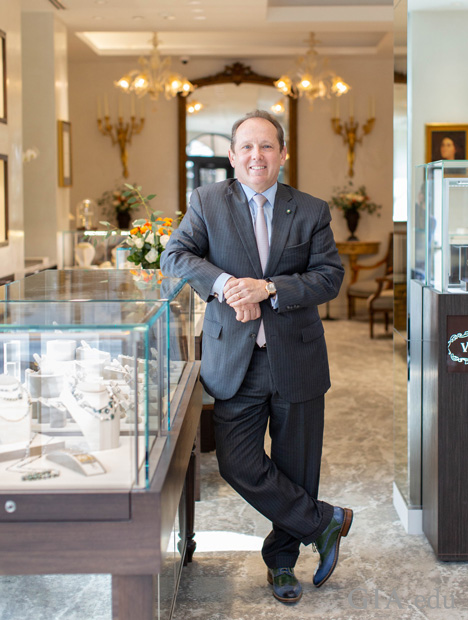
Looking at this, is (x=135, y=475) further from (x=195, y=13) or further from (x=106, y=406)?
(x=195, y=13)

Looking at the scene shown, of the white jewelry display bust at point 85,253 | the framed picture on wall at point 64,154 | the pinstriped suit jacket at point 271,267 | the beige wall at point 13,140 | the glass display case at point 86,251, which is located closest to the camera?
the pinstriped suit jacket at point 271,267

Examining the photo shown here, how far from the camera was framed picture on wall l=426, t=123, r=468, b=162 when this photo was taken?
3.73 metres

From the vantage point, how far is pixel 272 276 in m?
2.87

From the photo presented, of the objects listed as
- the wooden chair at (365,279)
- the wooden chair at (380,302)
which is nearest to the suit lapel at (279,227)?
the wooden chair at (380,302)

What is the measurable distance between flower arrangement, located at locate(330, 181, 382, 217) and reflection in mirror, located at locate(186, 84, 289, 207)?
110 cm

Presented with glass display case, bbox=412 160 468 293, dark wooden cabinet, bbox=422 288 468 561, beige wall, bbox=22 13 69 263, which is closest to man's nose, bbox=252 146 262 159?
glass display case, bbox=412 160 468 293

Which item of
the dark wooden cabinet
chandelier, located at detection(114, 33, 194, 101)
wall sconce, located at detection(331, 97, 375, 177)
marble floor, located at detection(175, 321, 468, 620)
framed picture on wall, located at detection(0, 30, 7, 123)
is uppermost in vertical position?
chandelier, located at detection(114, 33, 194, 101)

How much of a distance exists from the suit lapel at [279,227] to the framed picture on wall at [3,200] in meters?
3.40

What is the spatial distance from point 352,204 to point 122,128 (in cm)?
339

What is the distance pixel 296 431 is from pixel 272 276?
60 centimetres

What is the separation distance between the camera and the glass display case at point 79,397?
1.83 m

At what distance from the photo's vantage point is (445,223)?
133 inches

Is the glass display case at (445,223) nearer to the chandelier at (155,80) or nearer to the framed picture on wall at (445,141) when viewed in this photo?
the framed picture on wall at (445,141)

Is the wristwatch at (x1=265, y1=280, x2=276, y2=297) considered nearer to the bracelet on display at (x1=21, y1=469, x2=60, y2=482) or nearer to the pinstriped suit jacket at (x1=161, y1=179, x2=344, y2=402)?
the pinstriped suit jacket at (x1=161, y1=179, x2=344, y2=402)
